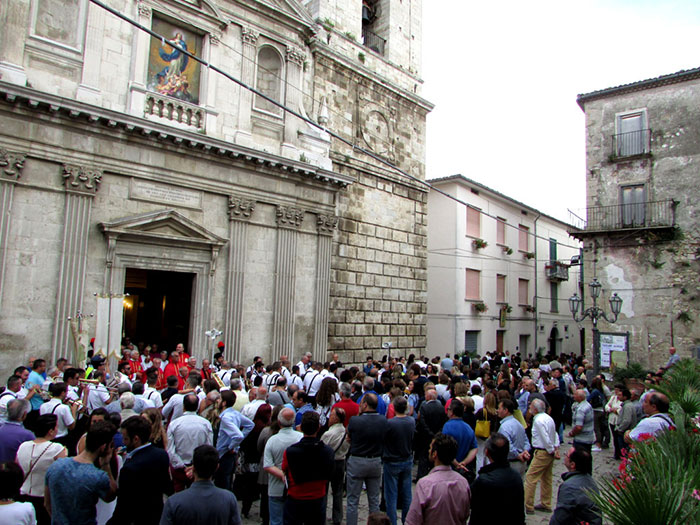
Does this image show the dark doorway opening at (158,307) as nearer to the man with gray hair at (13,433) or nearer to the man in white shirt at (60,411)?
the man in white shirt at (60,411)

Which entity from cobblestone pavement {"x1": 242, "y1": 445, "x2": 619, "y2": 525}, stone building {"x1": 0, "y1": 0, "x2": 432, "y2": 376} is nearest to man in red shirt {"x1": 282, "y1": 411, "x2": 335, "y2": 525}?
cobblestone pavement {"x1": 242, "y1": 445, "x2": 619, "y2": 525}

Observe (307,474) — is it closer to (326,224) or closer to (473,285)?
(326,224)

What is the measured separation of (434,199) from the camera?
25156 millimetres

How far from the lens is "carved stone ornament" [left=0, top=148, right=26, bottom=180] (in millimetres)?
10746

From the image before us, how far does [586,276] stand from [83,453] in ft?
69.3

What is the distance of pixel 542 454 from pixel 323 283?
998cm

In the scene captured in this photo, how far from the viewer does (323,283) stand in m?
16.1

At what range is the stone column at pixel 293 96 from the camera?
1577 cm

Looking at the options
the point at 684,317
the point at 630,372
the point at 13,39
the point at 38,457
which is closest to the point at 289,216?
the point at 13,39

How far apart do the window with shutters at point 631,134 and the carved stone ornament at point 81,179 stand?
19.6 meters

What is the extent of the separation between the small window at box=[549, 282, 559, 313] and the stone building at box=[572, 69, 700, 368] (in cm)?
1108

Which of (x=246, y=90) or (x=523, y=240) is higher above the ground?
(x=246, y=90)

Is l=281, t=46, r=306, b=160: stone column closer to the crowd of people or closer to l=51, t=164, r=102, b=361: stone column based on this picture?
l=51, t=164, r=102, b=361: stone column

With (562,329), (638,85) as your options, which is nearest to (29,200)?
(638,85)
